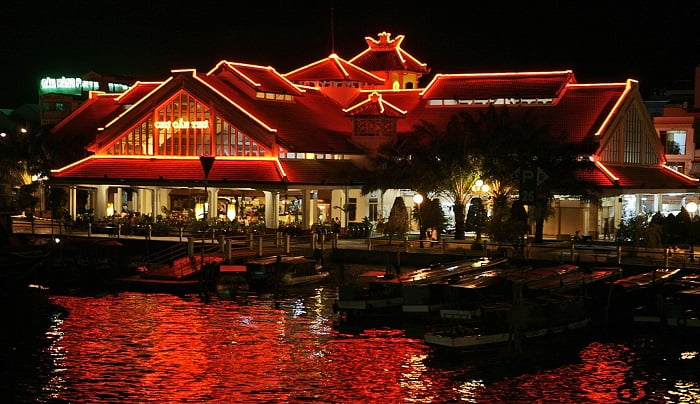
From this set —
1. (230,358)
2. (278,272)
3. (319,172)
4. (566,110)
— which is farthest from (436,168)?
(230,358)

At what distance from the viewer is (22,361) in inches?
1606

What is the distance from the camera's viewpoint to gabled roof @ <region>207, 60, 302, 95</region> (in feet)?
275

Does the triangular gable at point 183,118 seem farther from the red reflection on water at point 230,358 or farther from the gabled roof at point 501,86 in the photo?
the red reflection on water at point 230,358

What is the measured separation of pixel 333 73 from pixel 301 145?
1446 cm

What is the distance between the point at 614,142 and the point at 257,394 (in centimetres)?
4880

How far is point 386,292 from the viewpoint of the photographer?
50688 millimetres

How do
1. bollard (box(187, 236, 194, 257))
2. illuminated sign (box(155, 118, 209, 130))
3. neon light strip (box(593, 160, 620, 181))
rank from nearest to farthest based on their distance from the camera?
1. bollard (box(187, 236, 194, 257))
2. neon light strip (box(593, 160, 620, 181))
3. illuminated sign (box(155, 118, 209, 130))

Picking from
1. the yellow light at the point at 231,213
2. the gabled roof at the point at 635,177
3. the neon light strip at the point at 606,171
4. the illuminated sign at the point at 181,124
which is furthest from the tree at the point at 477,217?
the illuminated sign at the point at 181,124

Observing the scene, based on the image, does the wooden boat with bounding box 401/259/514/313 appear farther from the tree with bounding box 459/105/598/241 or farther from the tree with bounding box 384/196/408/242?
the tree with bounding box 384/196/408/242

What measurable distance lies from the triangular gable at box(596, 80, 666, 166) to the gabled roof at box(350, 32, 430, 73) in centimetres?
2303

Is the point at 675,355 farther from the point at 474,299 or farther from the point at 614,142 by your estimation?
the point at 614,142

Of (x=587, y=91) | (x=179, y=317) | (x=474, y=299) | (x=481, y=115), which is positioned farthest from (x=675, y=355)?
(x=587, y=91)

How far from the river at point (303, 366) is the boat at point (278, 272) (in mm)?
8237

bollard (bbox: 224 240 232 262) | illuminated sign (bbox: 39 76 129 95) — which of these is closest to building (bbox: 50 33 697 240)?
bollard (bbox: 224 240 232 262)
